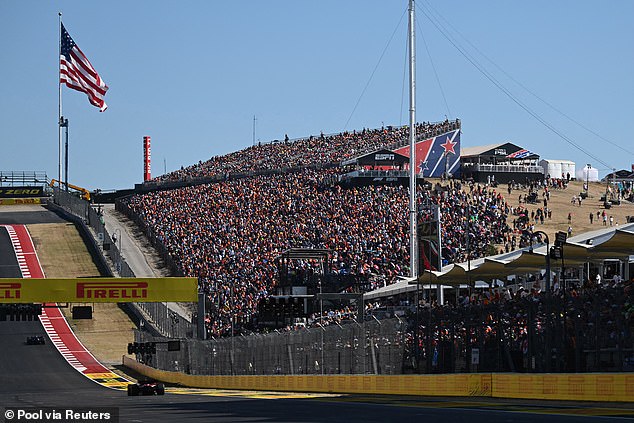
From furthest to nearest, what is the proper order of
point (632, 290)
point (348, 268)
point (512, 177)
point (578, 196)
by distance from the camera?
1. point (512, 177)
2. point (578, 196)
3. point (348, 268)
4. point (632, 290)

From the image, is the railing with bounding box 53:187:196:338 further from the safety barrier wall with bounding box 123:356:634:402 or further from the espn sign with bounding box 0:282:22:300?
the safety barrier wall with bounding box 123:356:634:402

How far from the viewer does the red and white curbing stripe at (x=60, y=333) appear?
60.4 m

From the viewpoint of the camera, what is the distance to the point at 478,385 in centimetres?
2548

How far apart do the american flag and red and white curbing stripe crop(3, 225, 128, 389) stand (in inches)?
491

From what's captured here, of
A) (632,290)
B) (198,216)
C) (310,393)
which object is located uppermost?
(198,216)

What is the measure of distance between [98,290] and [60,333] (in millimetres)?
14828

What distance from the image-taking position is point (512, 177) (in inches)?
3706

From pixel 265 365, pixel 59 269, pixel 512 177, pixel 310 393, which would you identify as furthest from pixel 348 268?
pixel 512 177

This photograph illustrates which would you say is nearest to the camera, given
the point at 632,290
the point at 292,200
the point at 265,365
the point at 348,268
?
the point at 632,290

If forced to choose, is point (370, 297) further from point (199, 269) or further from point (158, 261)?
point (158, 261)

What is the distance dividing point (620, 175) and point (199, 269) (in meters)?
42.4

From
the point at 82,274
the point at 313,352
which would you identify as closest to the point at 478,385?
the point at 313,352

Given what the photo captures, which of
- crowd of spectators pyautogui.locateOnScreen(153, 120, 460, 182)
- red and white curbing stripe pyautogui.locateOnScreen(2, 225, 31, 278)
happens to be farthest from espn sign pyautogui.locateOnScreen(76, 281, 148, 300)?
crowd of spectators pyautogui.locateOnScreen(153, 120, 460, 182)

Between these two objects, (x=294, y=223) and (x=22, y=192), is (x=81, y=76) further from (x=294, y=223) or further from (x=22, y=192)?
(x=22, y=192)
